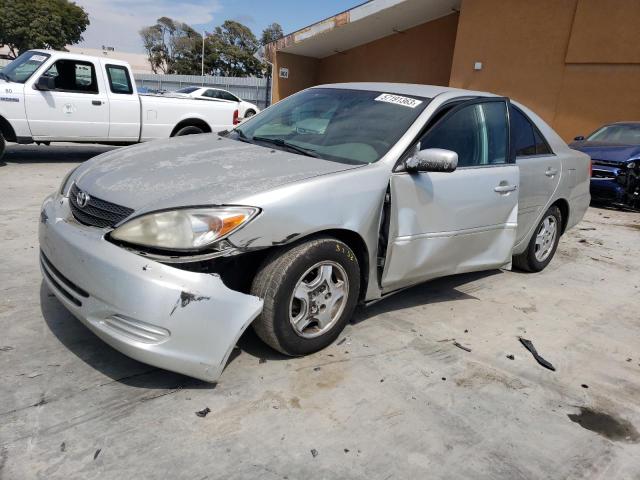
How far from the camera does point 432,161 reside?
300 centimetres

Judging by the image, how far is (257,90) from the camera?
83.9 ft

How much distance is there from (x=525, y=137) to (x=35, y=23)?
2697 inches

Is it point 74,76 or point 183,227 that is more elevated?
point 74,76

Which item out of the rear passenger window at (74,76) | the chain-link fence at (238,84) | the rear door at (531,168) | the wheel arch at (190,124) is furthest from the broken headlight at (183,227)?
the chain-link fence at (238,84)

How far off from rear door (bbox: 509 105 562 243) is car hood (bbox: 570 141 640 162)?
16.7ft

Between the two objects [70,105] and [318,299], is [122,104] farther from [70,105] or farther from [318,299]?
[318,299]

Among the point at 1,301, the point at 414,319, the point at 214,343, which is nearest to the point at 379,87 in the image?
the point at 414,319

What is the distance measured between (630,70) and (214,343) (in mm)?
12854

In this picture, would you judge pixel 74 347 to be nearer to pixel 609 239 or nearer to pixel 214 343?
pixel 214 343

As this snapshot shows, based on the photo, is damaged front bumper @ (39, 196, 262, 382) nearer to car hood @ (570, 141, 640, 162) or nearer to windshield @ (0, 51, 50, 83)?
windshield @ (0, 51, 50, 83)

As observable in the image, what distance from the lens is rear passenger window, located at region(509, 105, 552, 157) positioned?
4.13 m

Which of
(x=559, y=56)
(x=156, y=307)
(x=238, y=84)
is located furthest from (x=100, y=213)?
(x=238, y=84)

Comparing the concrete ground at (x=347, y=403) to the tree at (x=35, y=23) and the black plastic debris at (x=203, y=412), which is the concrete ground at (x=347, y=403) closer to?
the black plastic debris at (x=203, y=412)

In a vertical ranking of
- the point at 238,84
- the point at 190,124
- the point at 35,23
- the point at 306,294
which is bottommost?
the point at 306,294
